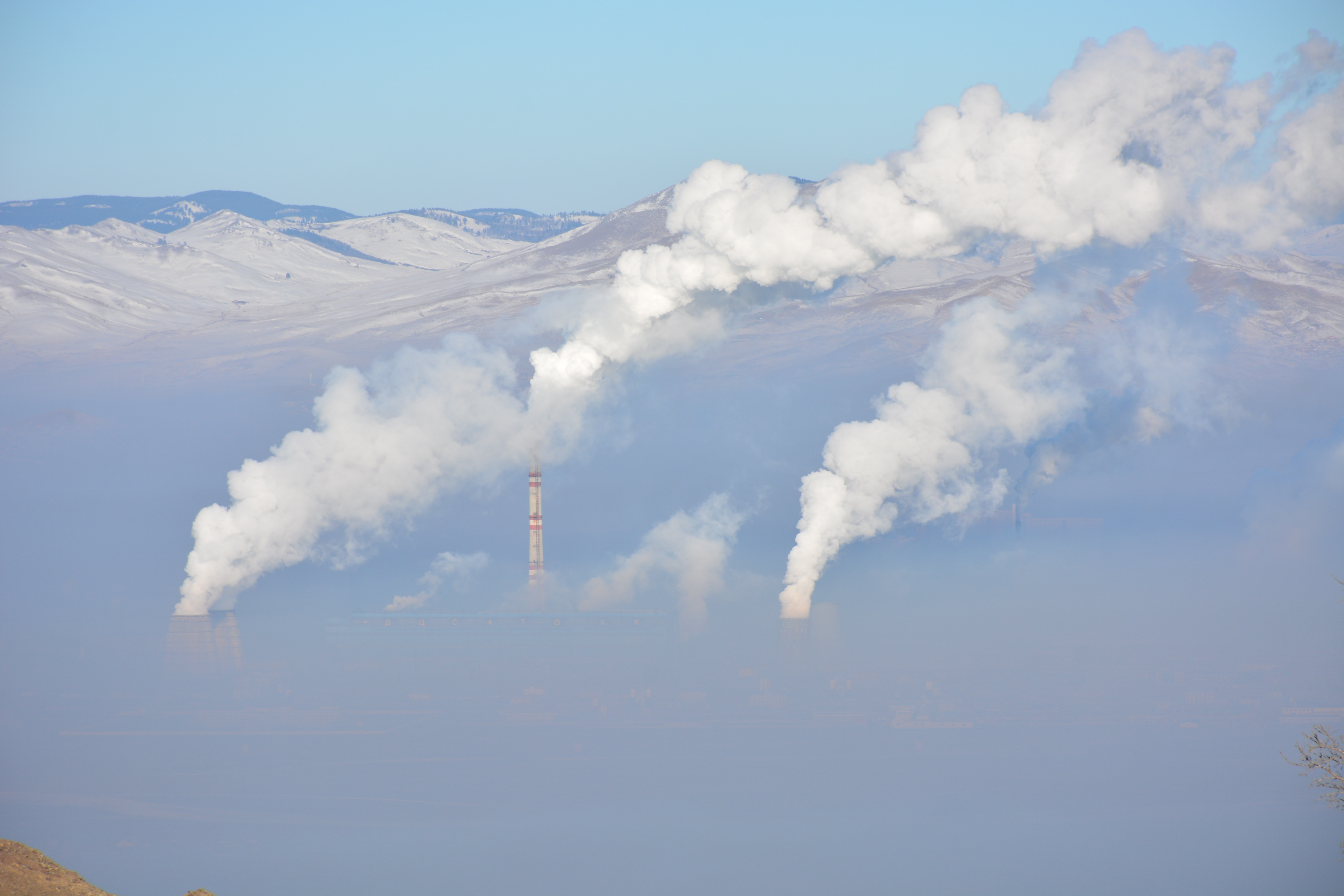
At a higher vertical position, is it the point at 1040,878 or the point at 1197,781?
the point at 1197,781

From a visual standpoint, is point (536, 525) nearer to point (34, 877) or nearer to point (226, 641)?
point (226, 641)

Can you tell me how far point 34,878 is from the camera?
21.0 meters

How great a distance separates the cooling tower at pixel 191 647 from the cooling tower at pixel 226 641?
13.0 inches

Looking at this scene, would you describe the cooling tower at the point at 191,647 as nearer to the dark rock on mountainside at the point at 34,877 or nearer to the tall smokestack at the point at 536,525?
the tall smokestack at the point at 536,525

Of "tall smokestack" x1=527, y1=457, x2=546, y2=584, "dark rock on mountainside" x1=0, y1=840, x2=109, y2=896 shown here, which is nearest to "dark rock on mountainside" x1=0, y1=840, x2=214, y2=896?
"dark rock on mountainside" x1=0, y1=840, x2=109, y2=896

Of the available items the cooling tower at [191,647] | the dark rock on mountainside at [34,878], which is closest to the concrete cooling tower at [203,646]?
the cooling tower at [191,647]

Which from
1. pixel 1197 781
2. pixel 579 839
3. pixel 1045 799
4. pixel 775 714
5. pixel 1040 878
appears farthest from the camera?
pixel 775 714

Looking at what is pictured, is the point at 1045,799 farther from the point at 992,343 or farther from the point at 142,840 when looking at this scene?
the point at 142,840

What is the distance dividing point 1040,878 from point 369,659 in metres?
68.2

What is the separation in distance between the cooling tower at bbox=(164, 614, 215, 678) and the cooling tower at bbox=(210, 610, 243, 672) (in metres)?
0.33

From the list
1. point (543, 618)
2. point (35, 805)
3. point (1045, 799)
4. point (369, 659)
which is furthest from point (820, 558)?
point (35, 805)

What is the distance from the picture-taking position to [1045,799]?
96062 millimetres

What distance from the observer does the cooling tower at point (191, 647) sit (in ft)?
334

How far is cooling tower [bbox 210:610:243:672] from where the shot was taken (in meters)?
103
